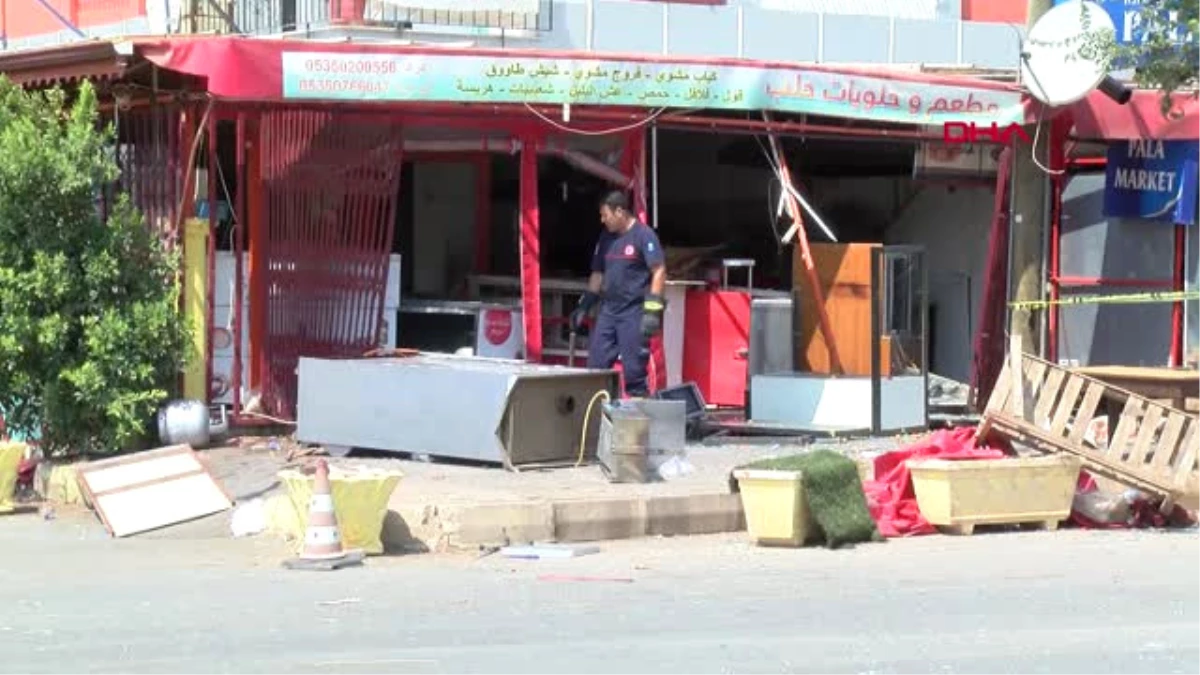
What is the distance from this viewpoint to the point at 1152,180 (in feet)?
53.2

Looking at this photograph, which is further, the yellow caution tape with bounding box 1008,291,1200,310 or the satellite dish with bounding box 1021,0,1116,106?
the yellow caution tape with bounding box 1008,291,1200,310

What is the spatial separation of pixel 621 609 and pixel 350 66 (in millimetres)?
5866

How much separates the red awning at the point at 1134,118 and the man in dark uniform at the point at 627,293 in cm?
467

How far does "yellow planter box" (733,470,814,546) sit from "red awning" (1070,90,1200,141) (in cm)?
638

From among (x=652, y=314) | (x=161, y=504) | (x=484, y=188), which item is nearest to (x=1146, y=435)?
(x=652, y=314)

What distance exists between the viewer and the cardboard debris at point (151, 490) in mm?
11198

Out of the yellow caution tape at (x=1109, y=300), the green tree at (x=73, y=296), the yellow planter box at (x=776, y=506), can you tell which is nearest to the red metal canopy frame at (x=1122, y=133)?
the yellow caution tape at (x=1109, y=300)

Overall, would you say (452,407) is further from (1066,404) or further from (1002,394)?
(1066,404)

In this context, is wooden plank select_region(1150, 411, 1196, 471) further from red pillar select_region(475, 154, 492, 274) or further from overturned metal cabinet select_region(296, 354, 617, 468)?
red pillar select_region(475, 154, 492, 274)

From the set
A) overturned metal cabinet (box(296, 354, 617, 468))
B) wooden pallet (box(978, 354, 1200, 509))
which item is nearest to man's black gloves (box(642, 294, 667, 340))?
overturned metal cabinet (box(296, 354, 617, 468))

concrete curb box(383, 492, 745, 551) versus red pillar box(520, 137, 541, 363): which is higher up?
red pillar box(520, 137, 541, 363)

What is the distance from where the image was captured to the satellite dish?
13.9 m

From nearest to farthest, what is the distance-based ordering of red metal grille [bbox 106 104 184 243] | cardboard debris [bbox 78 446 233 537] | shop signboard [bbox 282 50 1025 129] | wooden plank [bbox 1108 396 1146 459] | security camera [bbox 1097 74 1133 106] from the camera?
cardboard debris [bbox 78 446 233 537] → wooden plank [bbox 1108 396 1146 459] → shop signboard [bbox 282 50 1025 129] → red metal grille [bbox 106 104 184 243] → security camera [bbox 1097 74 1133 106]

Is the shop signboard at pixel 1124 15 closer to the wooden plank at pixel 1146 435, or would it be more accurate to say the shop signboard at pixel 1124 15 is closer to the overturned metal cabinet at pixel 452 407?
the wooden plank at pixel 1146 435
